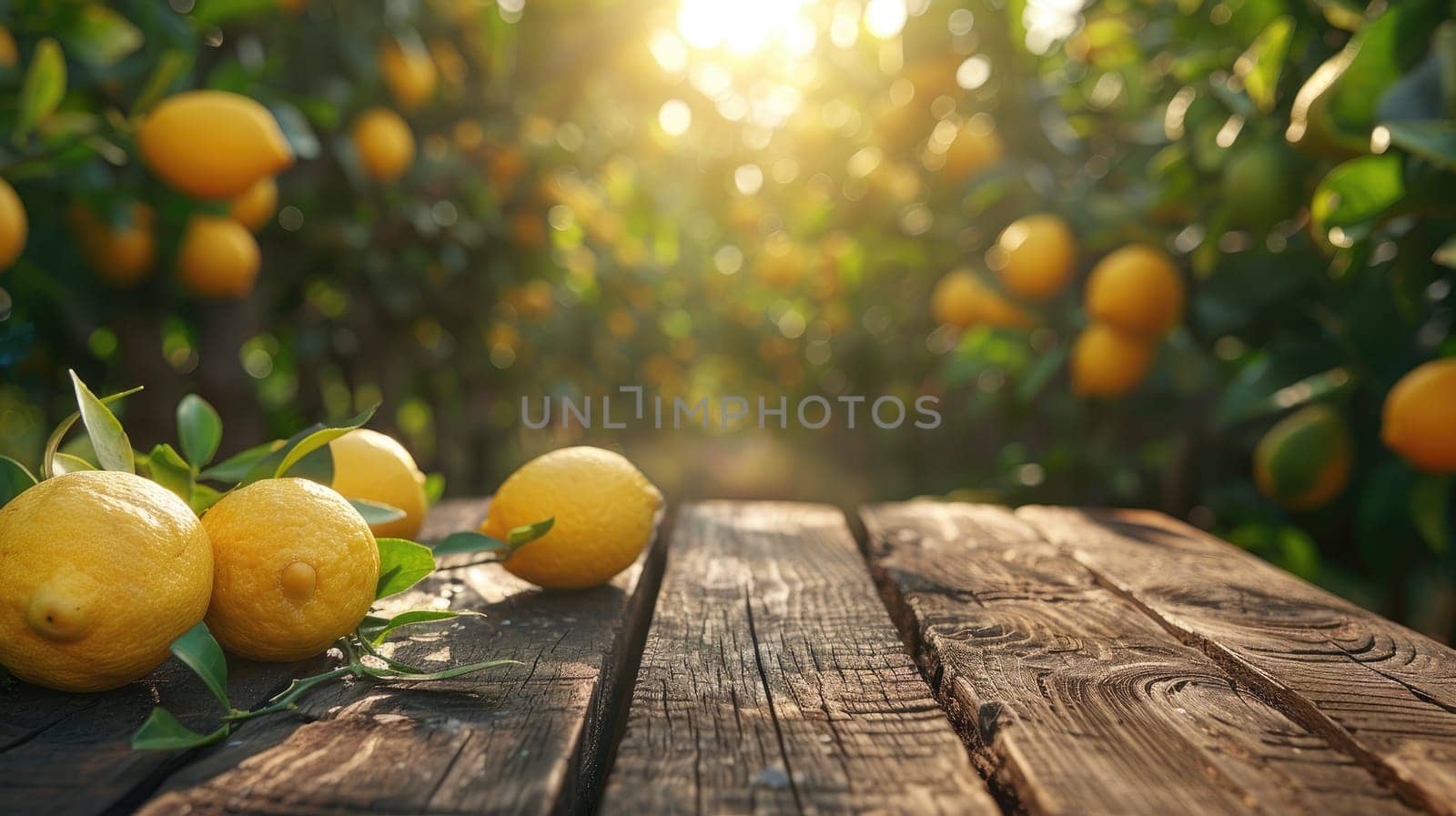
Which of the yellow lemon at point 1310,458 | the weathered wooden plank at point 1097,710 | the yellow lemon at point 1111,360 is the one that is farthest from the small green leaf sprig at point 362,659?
the yellow lemon at point 1111,360

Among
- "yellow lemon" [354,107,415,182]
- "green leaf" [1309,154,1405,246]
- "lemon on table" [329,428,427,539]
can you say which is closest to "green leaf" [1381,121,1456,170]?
"green leaf" [1309,154,1405,246]

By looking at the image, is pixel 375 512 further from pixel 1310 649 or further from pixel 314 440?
pixel 1310 649

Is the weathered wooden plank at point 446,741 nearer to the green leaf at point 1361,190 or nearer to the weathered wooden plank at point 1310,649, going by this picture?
the weathered wooden plank at point 1310,649

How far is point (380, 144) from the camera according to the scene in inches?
101

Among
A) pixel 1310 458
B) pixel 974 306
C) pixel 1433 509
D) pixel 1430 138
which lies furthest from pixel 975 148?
pixel 1430 138

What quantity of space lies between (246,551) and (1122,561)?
3.87ft

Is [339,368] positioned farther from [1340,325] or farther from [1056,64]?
[1340,325]

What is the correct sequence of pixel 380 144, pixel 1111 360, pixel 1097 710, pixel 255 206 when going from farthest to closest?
pixel 380 144
pixel 1111 360
pixel 255 206
pixel 1097 710

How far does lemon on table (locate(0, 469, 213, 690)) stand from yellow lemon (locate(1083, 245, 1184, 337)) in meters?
1.81

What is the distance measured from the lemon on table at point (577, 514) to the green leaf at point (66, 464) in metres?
0.45

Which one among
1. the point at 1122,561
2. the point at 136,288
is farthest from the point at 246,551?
the point at 136,288

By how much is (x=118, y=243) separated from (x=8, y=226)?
1.70ft

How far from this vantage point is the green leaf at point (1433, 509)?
1660mm

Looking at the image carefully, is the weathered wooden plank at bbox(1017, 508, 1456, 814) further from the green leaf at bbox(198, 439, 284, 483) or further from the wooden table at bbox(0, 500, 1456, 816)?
the green leaf at bbox(198, 439, 284, 483)
